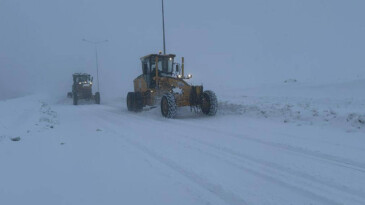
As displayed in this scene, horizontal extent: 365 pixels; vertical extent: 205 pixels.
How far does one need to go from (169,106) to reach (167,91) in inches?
78.0

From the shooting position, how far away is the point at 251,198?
349 centimetres

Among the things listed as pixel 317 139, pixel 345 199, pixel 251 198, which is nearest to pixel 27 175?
pixel 251 198

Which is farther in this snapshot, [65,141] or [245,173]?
[65,141]

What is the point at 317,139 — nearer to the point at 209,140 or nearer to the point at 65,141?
the point at 209,140

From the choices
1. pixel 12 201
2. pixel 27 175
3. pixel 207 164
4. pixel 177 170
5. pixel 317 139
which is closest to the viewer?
pixel 12 201

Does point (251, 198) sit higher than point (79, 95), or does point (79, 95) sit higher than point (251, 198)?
point (79, 95)

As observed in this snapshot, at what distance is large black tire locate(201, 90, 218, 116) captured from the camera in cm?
1170

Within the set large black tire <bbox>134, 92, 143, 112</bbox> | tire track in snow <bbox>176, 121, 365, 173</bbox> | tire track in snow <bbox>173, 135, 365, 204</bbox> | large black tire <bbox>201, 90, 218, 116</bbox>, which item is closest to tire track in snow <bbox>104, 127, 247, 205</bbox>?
tire track in snow <bbox>173, 135, 365, 204</bbox>

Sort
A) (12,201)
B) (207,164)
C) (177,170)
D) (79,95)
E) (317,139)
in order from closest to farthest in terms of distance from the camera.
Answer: (12,201) < (177,170) < (207,164) < (317,139) < (79,95)

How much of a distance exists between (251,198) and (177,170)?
1.42 meters

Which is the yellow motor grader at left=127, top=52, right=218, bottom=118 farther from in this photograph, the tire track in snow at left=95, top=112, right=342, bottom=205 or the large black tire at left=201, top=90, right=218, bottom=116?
the tire track in snow at left=95, top=112, right=342, bottom=205

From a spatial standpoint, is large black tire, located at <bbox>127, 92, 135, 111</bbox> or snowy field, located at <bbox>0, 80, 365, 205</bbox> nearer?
snowy field, located at <bbox>0, 80, 365, 205</bbox>

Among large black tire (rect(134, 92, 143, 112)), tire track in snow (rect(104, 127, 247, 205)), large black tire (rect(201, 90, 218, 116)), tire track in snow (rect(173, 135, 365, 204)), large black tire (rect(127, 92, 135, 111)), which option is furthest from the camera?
large black tire (rect(127, 92, 135, 111))

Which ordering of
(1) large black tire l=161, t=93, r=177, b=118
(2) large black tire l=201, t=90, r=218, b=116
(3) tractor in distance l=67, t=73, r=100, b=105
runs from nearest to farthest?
(1) large black tire l=161, t=93, r=177, b=118, (2) large black tire l=201, t=90, r=218, b=116, (3) tractor in distance l=67, t=73, r=100, b=105
